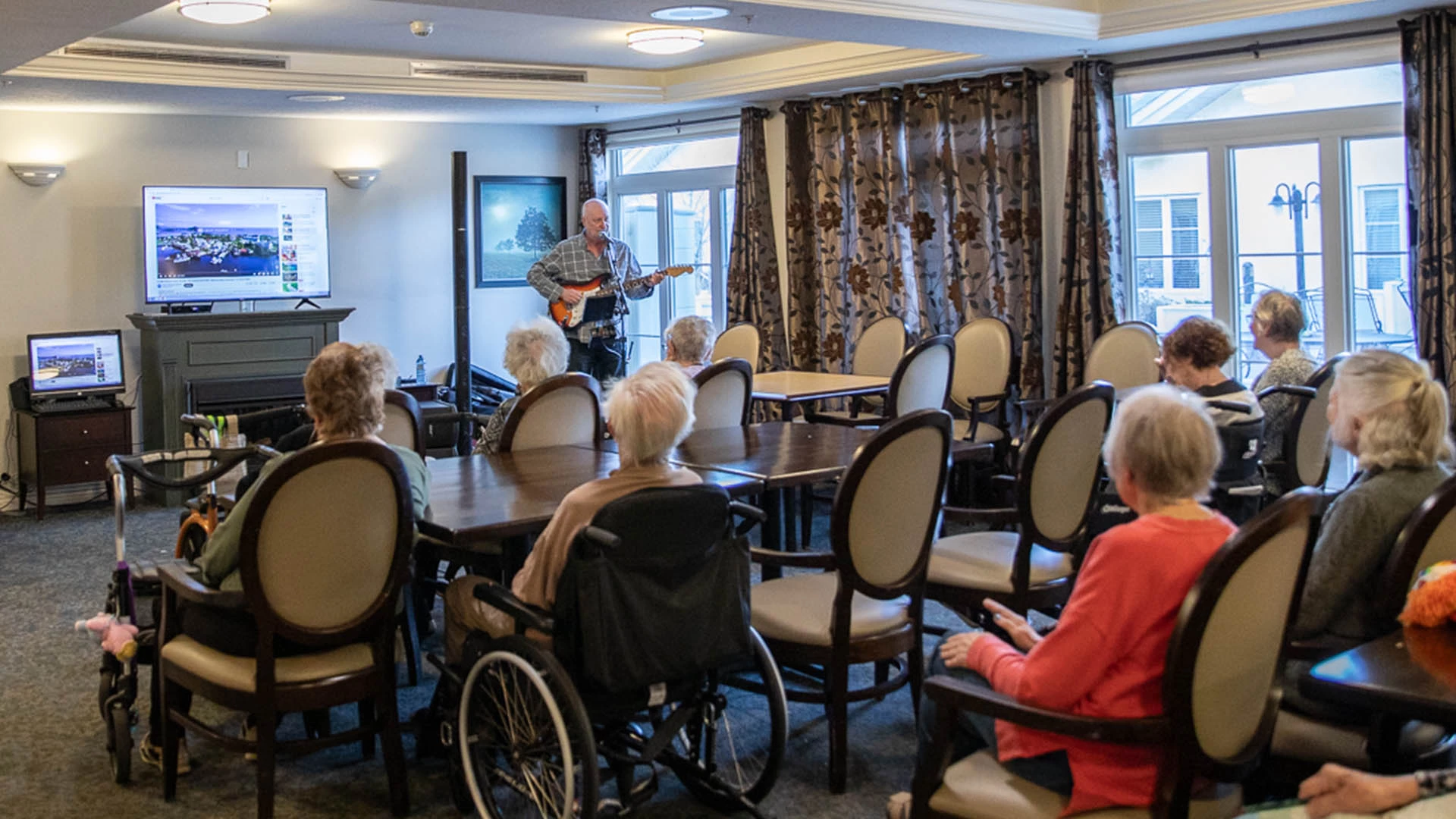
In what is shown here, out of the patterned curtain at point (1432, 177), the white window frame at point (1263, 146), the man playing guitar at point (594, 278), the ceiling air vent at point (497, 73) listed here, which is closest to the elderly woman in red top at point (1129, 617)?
the patterned curtain at point (1432, 177)

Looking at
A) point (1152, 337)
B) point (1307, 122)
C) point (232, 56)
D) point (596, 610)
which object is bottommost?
point (596, 610)

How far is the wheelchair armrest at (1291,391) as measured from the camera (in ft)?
14.2

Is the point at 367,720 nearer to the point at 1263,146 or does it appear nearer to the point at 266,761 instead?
the point at 266,761

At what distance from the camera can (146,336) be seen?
7766 millimetres

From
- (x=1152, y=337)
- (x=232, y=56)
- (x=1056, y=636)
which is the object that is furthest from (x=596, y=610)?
(x=232, y=56)

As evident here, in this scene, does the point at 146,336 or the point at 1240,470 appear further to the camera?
the point at 146,336

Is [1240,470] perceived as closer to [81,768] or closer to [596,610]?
[596,610]

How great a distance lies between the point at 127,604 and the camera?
11.0 feet

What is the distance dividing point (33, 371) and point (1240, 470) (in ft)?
20.3

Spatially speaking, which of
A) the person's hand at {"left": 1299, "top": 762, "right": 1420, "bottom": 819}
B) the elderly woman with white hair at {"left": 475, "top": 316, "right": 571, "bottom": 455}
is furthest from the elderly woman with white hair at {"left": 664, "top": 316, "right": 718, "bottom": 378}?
the person's hand at {"left": 1299, "top": 762, "right": 1420, "bottom": 819}

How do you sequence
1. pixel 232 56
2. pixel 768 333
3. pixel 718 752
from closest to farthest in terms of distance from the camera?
pixel 718 752
pixel 232 56
pixel 768 333

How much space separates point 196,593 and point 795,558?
1342mm

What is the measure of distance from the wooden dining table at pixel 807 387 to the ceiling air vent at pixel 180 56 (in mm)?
2987

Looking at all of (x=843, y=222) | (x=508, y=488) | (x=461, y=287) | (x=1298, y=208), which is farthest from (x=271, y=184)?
(x=1298, y=208)
